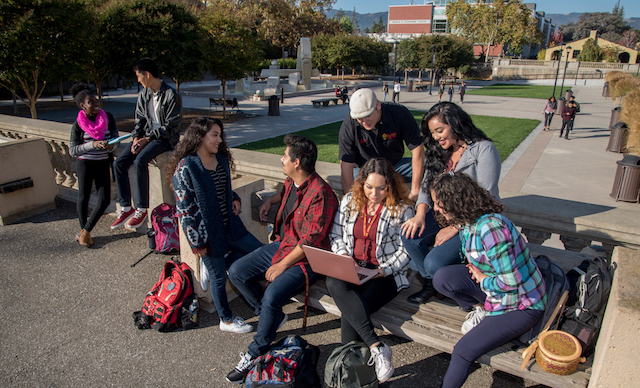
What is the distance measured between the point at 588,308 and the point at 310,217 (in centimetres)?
197

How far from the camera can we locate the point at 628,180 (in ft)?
29.3

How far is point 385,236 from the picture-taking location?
321 cm

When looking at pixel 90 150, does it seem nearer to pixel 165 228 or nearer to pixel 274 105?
pixel 165 228

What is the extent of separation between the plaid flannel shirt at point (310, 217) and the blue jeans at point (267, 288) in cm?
16

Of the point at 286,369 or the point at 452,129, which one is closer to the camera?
the point at 286,369

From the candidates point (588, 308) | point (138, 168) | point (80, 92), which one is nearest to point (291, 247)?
point (588, 308)

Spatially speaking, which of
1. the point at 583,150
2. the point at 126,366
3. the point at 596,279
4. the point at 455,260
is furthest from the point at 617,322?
the point at 583,150

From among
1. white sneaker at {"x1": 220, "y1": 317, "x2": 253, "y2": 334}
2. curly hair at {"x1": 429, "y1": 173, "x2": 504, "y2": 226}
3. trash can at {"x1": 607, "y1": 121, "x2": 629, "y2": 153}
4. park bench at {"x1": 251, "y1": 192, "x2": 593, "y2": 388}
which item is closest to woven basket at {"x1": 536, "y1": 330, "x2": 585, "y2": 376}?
park bench at {"x1": 251, "y1": 192, "x2": 593, "y2": 388}

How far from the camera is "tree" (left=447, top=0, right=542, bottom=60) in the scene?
206 feet

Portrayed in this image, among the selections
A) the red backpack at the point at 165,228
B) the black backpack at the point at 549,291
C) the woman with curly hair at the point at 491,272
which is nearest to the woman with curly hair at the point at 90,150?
the red backpack at the point at 165,228

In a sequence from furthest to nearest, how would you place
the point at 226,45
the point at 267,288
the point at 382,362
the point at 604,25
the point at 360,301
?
the point at 604,25 → the point at 226,45 → the point at 267,288 → the point at 360,301 → the point at 382,362

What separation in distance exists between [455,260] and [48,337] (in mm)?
3422

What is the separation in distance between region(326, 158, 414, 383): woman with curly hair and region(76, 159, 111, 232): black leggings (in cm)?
331

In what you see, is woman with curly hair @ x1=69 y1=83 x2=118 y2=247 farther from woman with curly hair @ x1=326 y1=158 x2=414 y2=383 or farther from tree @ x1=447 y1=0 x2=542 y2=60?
tree @ x1=447 y1=0 x2=542 y2=60
